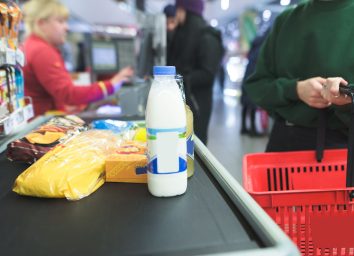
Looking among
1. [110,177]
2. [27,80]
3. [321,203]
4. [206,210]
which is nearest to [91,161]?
[110,177]

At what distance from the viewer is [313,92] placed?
44.1 inches

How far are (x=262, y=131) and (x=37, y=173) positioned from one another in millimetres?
5398

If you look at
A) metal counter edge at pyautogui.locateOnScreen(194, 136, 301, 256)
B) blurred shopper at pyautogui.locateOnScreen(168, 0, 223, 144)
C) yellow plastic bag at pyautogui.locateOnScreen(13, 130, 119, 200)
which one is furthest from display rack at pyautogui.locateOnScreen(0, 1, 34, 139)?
blurred shopper at pyautogui.locateOnScreen(168, 0, 223, 144)

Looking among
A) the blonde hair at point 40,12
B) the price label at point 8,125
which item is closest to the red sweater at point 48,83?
the blonde hair at point 40,12

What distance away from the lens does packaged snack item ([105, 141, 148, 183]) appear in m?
0.83

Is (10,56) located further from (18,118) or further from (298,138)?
(298,138)

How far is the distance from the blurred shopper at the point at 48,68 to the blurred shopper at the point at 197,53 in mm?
591

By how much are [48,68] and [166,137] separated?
1.55 meters

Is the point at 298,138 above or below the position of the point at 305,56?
below

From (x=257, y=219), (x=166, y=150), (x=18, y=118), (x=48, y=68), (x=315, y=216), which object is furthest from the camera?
(x=48, y=68)

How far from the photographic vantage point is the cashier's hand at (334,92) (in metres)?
0.98

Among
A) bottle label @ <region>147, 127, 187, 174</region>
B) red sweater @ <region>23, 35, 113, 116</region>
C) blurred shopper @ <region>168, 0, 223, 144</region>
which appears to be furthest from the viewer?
→ blurred shopper @ <region>168, 0, 223, 144</region>

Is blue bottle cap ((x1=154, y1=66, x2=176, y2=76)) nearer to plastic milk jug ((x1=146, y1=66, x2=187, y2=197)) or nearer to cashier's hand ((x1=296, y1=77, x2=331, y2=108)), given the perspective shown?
plastic milk jug ((x1=146, y1=66, x2=187, y2=197))

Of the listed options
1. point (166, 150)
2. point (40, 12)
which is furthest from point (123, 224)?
point (40, 12)
